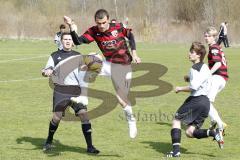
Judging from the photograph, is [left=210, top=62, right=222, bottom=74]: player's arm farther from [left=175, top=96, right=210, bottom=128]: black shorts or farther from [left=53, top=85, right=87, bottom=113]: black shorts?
[left=53, top=85, right=87, bottom=113]: black shorts

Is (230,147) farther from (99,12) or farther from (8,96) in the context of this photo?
(8,96)

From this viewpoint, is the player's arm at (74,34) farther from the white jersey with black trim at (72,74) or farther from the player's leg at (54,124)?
the player's leg at (54,124)

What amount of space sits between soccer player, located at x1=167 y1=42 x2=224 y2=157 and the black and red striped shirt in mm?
1760

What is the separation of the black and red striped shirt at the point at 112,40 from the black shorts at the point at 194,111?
76.9 inches

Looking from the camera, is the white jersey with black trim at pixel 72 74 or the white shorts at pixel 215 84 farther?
the white shorts at pixel 215 84

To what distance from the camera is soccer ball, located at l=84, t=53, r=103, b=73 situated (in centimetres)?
946

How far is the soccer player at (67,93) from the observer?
856 cm

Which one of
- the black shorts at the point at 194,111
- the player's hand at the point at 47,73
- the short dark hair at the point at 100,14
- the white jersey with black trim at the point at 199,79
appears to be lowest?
the black shorts at the point at 194,111

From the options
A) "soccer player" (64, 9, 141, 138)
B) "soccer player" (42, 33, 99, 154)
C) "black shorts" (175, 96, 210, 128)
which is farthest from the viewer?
"soccer player" (64, 9, 141, 138)

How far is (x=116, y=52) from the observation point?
954 centimetres

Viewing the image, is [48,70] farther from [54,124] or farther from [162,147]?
[162,147]

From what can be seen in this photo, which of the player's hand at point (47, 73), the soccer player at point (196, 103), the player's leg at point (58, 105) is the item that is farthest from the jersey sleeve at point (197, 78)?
the player's hand at point (47, 73)

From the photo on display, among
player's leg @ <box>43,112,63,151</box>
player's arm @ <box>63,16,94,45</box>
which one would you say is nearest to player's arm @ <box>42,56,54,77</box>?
player's arm @ <box>63,16,94,45</box>

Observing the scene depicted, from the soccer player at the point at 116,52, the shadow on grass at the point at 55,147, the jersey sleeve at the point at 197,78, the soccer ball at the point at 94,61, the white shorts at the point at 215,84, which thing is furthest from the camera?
the white shorts at the point at 215,84
